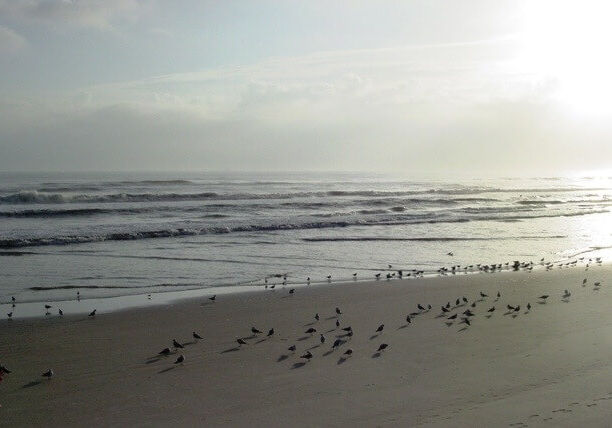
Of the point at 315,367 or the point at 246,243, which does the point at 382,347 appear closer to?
the point at 315,367

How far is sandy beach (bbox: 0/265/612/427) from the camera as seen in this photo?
715 cm

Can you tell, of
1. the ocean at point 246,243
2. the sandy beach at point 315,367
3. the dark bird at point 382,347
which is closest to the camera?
the sandy beach at point 315,367

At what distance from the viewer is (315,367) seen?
8992 mm

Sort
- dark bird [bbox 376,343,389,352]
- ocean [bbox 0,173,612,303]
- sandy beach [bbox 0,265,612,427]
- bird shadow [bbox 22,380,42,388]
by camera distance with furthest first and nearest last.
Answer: ocean [bbox 0,173,612,303] < dark bird [bbox 376,343,389,352] < bird shadow [bbox 22,380,42,388] < sandy beach [bbox 0,265,612,427]

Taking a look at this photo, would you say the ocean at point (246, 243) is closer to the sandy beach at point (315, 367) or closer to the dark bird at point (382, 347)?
the sandy beach at point (315, 367)

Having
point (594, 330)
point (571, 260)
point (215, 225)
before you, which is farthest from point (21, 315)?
point (215, 225)

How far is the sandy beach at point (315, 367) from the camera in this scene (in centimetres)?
715

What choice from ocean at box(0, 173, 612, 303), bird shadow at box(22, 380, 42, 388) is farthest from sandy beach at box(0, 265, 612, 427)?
ocean at box(0, 173, 612, 303)

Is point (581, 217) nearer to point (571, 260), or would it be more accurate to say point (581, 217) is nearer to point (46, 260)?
point (571, 260)

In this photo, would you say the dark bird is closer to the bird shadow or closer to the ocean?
the bird shadow

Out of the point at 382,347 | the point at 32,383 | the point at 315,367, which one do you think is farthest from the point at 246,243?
the point at 32,383

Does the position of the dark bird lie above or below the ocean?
above

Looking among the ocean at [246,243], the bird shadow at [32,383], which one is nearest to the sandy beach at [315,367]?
the bird shadow at [32,383]

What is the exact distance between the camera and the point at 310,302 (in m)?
14.0
